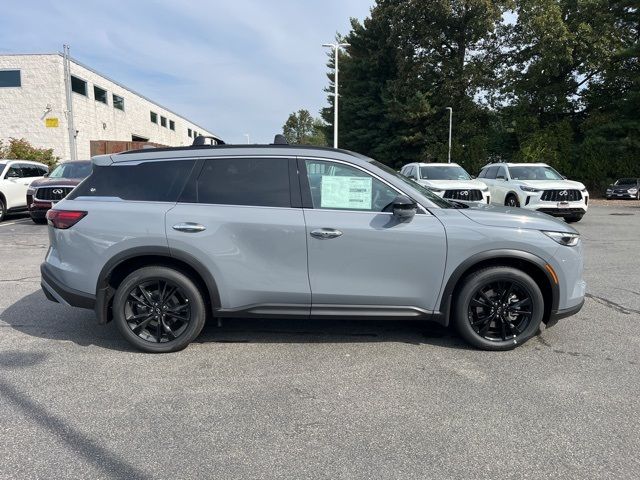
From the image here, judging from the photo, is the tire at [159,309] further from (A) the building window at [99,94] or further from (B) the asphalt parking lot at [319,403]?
(A) the building window at [99,94]

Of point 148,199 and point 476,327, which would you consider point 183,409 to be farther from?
point 476,327

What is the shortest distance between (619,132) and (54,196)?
31.5m

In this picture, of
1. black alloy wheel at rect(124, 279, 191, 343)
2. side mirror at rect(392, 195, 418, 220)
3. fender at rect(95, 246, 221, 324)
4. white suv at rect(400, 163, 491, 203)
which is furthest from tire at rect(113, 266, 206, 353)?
white suv at rect(400, 163, 491, 203)

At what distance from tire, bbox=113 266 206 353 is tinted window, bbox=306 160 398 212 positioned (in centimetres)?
136

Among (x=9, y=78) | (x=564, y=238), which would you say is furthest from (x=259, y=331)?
(x=9, y=78)

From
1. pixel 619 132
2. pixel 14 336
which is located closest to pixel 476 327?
pixel 14 336

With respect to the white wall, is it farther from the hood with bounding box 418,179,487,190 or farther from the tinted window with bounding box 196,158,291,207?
the tinted window with bounding box 196,158,291,207

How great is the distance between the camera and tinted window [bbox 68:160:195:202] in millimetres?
4008

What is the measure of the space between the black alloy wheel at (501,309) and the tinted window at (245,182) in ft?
6.13

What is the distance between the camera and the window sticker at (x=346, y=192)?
3.91m

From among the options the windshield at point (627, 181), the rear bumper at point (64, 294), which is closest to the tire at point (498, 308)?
the rear bumper at point (64, 294)

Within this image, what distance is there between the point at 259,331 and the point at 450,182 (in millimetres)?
8957

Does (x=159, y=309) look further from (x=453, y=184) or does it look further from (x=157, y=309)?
(x=453, y=184)

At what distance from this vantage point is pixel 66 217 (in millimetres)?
3988
